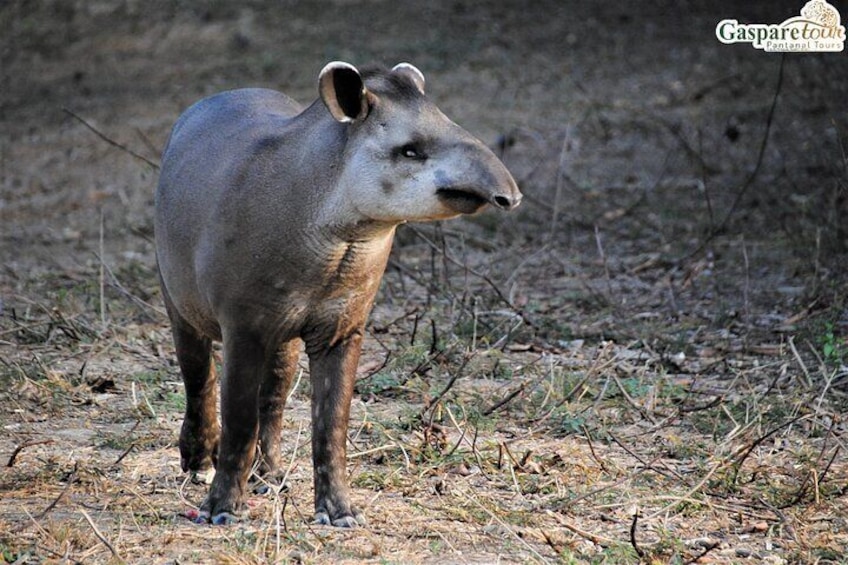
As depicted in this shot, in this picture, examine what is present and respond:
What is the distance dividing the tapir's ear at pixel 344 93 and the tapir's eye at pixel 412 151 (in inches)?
8.2

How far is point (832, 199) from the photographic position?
881 cm

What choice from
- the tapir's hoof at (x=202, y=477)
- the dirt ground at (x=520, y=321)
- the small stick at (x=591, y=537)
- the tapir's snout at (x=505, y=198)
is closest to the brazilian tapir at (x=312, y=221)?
the tapir's snout at (x=505, y=198)

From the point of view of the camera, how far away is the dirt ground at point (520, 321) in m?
4.95

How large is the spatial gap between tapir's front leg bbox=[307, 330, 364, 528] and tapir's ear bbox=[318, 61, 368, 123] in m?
0.83

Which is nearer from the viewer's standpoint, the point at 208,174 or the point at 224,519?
the point at 224,519

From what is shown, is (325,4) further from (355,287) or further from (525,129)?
(355,287)

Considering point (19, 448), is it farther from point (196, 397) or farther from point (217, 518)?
point (217, 518)

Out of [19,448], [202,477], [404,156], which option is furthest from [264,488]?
[404,156]

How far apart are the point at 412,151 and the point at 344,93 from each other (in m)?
0.31

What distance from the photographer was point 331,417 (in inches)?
195

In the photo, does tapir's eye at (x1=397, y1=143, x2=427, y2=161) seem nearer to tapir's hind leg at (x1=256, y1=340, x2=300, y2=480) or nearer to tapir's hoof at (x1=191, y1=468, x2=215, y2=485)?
tapir's hind leg at (x1=256, y1=340, x2=300, y2=480)

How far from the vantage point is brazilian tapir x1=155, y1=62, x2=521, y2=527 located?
442 centimetres

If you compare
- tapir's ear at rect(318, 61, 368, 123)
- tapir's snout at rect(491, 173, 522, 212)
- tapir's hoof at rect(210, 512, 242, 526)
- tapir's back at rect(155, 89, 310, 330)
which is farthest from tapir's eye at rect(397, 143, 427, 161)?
tapir's hoof at rect(210, 512, 242, 526)

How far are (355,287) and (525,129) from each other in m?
7.65
